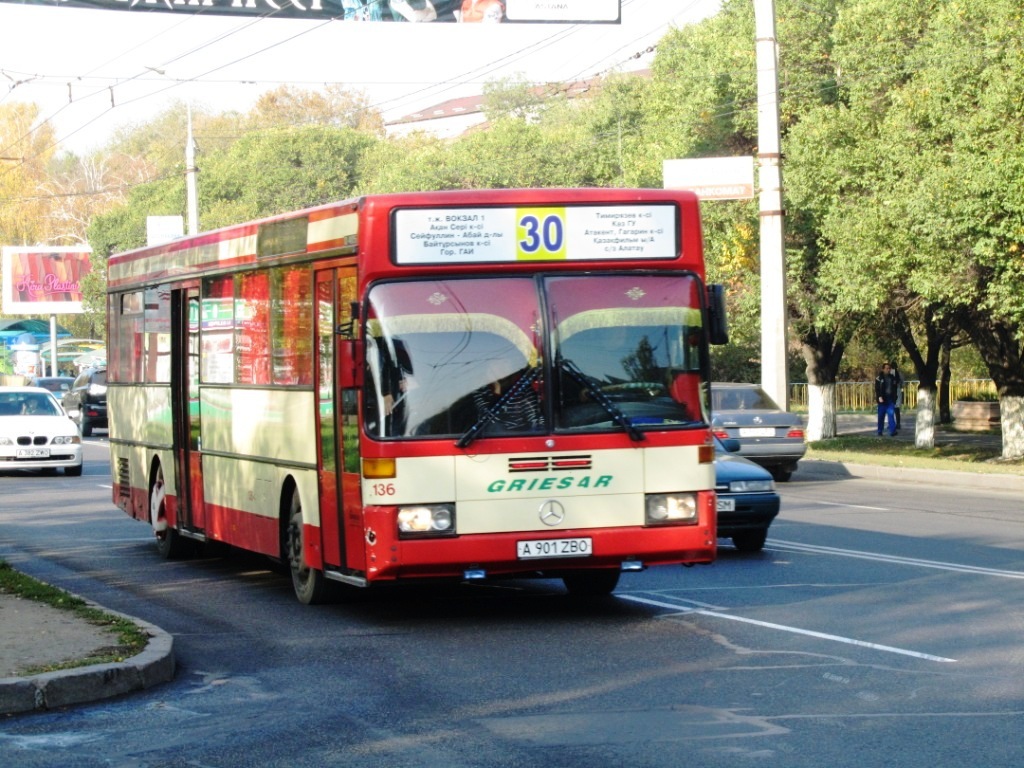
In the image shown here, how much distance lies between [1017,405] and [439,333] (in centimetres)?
2745

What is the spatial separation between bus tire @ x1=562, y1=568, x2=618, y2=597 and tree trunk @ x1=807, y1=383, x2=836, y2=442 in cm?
3166

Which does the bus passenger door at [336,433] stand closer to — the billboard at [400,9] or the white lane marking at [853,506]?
the white lane marking at [853,506]

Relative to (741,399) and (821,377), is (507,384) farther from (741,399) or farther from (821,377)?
(821,377)

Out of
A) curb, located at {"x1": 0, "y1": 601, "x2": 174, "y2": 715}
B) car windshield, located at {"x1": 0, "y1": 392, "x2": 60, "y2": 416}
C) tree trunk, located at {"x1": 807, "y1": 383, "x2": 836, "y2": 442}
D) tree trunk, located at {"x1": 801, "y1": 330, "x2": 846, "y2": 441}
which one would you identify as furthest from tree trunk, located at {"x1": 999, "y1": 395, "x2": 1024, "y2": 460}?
curb, located at {"x1": 0, "y1": 601, "x2": 174, "y2": 715}

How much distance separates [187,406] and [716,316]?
5.80 m

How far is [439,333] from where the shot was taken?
1070cm

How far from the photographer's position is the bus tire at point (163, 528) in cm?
1608

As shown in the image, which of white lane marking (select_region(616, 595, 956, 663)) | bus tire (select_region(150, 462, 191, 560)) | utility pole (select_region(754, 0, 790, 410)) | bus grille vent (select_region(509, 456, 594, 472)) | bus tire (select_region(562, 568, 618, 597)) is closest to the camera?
white lane marking (select_region(616, 595, 956, 663))

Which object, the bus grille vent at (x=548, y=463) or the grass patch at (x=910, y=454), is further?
the grass patch at (x=910, y=454)

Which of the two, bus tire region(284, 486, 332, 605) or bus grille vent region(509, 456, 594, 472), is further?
bus tire region(284, 486, 332, 605)

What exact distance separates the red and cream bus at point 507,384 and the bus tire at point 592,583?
0.74m

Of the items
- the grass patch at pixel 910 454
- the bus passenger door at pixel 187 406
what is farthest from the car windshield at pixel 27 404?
the bus passenger door at pixel 187 406

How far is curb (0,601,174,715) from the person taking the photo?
27.6 ft

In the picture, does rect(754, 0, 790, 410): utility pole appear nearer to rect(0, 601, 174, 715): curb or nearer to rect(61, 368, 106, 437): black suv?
rect(0, 601, 174, 715): curb
